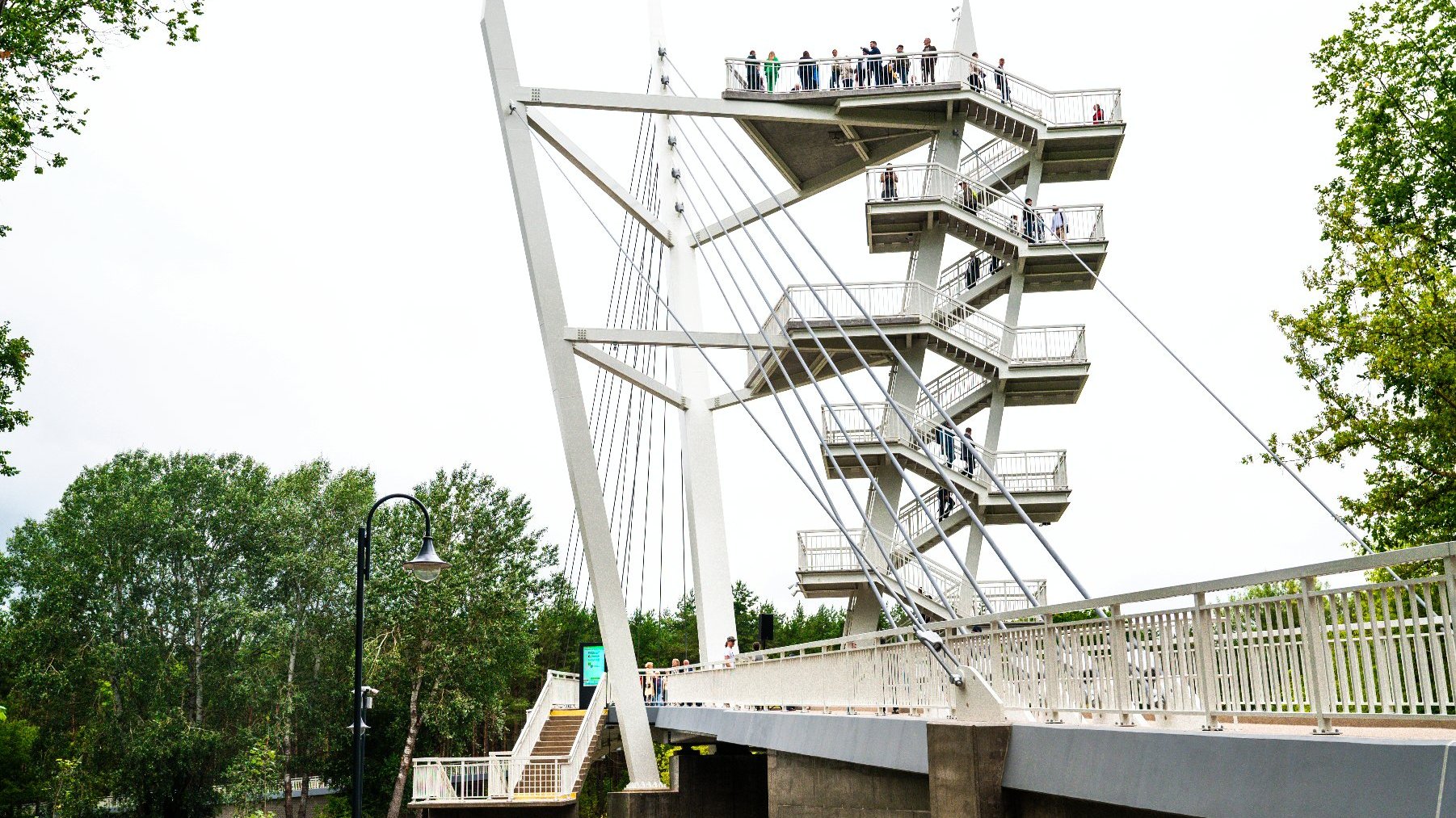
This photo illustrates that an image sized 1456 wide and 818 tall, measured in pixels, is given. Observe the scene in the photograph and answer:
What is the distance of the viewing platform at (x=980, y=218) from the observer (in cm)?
2594

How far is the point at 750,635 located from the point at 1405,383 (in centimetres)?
4931

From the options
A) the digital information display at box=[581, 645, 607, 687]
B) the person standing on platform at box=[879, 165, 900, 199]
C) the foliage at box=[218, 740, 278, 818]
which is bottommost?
the foliage at box=[218, 740, 278, 818]

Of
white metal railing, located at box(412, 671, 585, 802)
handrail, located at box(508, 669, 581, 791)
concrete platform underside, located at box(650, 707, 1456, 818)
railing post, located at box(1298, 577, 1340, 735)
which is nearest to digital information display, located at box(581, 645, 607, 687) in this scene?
handrail, located at box(508, 669, 581, 791)

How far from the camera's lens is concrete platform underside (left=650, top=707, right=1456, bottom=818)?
6.00 metres

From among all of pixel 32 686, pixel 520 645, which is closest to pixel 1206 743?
pixel 520 645

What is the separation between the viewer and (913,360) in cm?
2642

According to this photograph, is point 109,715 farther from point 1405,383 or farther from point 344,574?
point 1405,383

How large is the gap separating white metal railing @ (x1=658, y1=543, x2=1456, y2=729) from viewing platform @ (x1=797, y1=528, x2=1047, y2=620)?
448 inches

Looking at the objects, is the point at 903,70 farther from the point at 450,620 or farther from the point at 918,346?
the point at 450,620

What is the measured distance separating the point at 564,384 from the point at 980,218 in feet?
29.0

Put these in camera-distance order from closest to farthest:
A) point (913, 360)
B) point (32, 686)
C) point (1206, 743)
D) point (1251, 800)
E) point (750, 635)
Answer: point (1251, 800)
point (1206, 743)
point (913, 360)
point (32, 686)
point (750, 635)

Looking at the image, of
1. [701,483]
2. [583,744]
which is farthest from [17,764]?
[701,483]

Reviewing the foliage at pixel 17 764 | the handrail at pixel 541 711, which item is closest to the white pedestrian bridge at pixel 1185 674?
the handrail at pixel 541 711

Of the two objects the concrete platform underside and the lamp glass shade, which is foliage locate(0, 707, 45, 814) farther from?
the concrete platform underside
